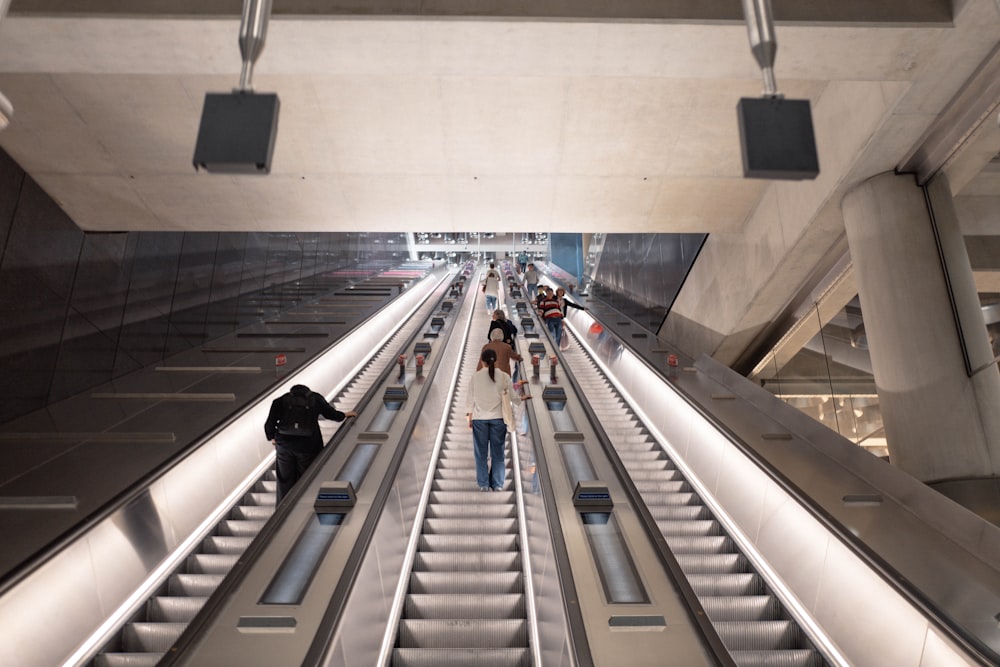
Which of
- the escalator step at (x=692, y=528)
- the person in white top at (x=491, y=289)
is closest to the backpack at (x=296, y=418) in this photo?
the escalator step at (x=692, y=528)

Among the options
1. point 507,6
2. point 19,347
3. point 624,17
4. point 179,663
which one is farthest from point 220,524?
point 624,17

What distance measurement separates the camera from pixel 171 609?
3.95m

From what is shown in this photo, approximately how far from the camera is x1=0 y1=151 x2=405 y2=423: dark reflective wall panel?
22.5 feet

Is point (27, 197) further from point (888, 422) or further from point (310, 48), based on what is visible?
point (888, 422)

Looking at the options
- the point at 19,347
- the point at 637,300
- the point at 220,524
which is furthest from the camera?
the point at 637,300

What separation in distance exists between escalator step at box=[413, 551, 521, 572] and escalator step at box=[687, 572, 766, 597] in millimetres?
1426

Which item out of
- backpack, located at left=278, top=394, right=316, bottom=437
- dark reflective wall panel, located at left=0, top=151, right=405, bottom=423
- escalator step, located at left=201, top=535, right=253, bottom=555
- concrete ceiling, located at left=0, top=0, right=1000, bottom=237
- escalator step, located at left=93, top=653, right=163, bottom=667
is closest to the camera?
escalator step, located at left=93, top=653, right=163, bottom=667

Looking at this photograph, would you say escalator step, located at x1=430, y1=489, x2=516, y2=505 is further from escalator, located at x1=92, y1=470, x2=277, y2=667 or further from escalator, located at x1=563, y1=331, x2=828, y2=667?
escalator, located at x1=92, y1=470, x2=277, y2=667

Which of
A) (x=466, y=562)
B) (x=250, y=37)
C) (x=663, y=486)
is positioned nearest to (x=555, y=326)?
(x=663, y=486)

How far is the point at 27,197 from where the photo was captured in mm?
7254

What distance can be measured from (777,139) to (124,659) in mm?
4633

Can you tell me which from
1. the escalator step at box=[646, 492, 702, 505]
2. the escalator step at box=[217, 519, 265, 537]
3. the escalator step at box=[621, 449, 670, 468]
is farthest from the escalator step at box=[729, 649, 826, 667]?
the escalator step at box=[217, 519, 265, 537]

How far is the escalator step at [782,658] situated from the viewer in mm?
3413

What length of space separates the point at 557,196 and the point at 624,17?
407 centimetres
